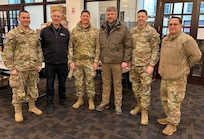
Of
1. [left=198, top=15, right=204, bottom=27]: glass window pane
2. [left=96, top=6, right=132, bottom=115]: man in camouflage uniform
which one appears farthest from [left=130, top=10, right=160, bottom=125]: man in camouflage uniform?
[left=198, top=15, right=204, bottom=27]: glass window pane

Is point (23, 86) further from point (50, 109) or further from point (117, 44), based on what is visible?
point (117, 44)

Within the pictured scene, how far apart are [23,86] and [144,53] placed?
5.58 feet

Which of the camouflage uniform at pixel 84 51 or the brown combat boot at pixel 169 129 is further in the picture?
the camouflage uniform at pixel 84 51

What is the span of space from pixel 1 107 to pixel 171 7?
4183 mm

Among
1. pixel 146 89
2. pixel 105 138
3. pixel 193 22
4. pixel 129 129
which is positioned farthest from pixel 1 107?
pixel 193 22

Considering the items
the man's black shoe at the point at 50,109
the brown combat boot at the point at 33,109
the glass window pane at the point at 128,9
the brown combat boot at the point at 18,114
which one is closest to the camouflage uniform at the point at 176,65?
the man's black shoe at the point at 50,109

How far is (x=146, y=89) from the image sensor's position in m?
2.47

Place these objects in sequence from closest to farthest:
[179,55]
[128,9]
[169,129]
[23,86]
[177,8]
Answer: [179,55]
[169,129]
[23,86]
[177,8]
[128,9]

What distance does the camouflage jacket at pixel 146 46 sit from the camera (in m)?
2.34

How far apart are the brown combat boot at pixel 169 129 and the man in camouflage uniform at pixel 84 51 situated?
116cm

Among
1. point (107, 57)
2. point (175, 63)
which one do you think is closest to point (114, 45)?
Result: point (107, 57)

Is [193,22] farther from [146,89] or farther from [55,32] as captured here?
[55,32]

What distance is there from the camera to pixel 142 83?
2.46 m

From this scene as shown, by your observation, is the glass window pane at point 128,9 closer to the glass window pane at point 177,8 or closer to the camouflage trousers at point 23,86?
the glass window pane at point 177,8
